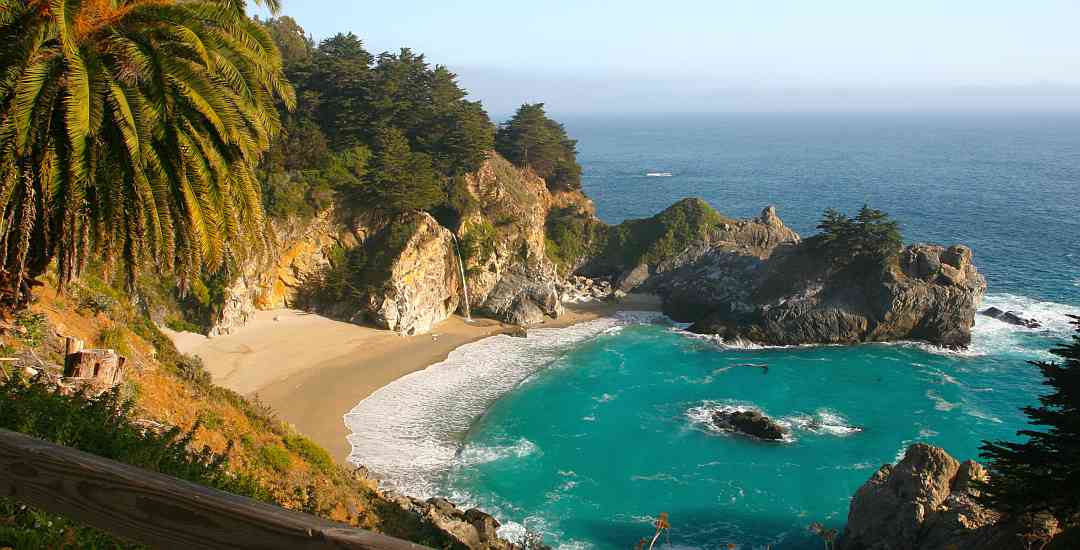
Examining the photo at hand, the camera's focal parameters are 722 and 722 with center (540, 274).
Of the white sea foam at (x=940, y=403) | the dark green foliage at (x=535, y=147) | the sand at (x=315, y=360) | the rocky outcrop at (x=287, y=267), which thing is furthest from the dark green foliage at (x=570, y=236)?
the white sea foam at (x=940, y=403)

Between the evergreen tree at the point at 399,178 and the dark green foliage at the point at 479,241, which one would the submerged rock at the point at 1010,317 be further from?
the evergreen tree at the point at 399,178

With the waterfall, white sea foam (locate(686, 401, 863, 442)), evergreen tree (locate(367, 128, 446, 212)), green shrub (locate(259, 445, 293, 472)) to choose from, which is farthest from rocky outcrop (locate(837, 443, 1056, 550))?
evergreen tree (locate(367, 128, 446, 212))

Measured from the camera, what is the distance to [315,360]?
38219 millimetres

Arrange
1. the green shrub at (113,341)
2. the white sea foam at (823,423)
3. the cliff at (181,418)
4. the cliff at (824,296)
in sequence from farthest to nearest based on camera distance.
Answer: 1. the cliff at (824,296)
2. the white sea foam at (823,423)
3. the green shrub at (113,341)
4. the cliff at (181,418)

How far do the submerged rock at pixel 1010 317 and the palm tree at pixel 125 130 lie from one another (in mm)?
52087

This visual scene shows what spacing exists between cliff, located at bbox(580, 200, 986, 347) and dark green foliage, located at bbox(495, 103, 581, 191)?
14549mm

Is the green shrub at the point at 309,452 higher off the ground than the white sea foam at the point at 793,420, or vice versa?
the green shrub at the point at 309,452

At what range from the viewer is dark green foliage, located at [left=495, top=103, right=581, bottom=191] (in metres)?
59.8

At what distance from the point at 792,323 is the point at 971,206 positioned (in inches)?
2226

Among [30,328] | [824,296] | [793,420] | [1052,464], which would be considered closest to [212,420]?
[30,328]

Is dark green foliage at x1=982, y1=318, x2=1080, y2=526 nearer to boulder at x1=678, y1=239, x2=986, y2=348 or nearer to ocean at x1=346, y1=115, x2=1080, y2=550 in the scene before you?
ocean at x1=346, y1=115, x2=1080, y2=550

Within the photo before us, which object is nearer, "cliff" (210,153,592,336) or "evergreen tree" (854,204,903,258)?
"cliff" (210,153,592,336)

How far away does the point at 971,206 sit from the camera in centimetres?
8831

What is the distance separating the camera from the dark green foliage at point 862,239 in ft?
153
